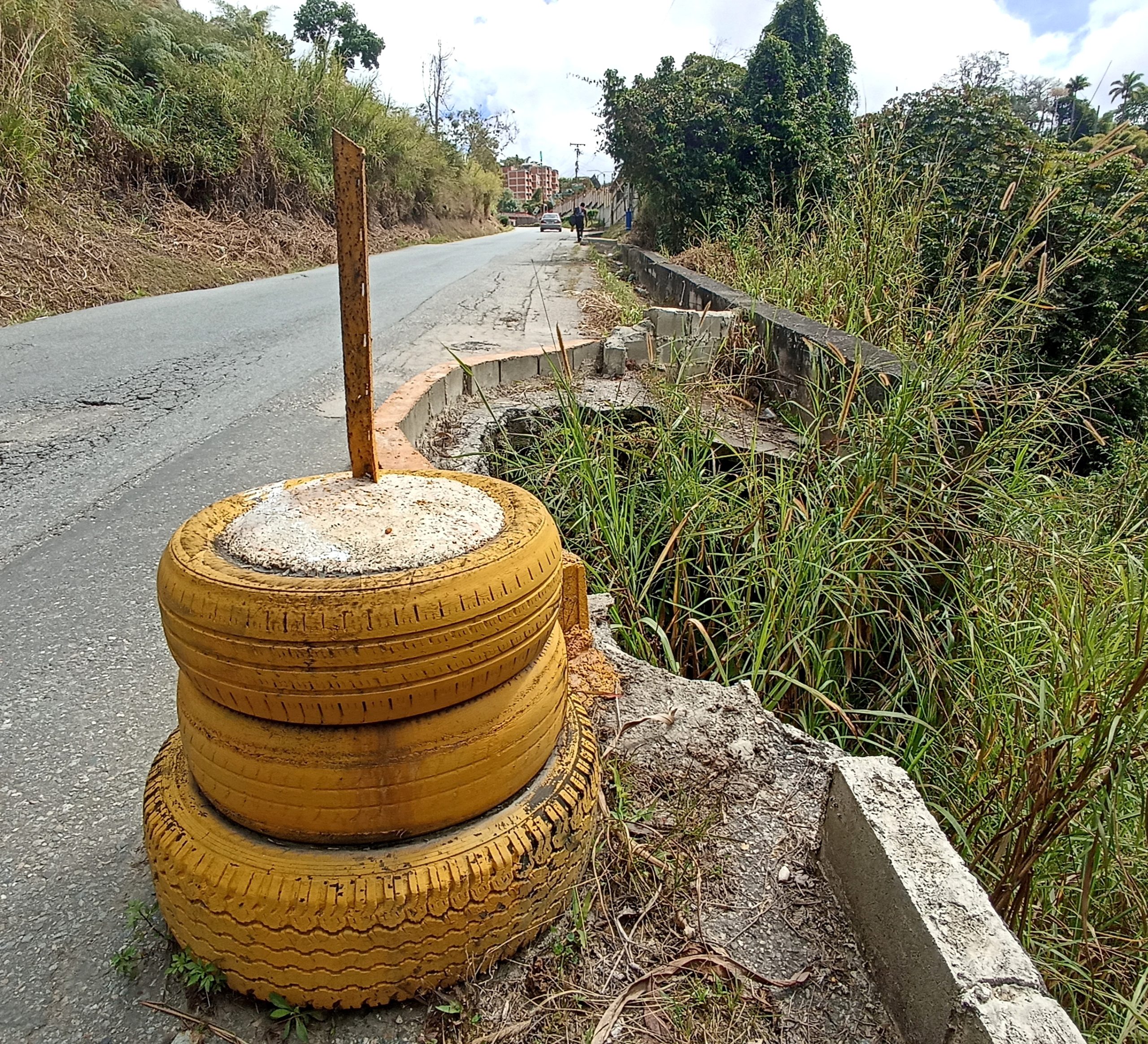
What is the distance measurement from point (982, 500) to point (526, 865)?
2555 millimetres

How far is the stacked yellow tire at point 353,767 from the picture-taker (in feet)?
3.38

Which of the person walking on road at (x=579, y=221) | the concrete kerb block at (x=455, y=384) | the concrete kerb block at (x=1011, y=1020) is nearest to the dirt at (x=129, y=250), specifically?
the concrete kerb block at (x=455, y=384)

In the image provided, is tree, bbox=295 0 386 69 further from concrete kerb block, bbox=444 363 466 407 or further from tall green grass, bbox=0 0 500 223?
concrete kerb block, bbox=444 363 466 407

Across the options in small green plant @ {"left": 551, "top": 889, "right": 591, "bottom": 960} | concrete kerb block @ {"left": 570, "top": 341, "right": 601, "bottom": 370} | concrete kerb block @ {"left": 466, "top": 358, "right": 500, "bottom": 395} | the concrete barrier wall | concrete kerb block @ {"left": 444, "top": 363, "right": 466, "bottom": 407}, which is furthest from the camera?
concrete kerb block @ {"left": 570, "top": 341, "right": 601, "bottom": 370}

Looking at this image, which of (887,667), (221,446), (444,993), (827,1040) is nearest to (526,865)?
(444,993)

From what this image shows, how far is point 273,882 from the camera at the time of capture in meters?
1.11

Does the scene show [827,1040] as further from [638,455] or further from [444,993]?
[638,455]

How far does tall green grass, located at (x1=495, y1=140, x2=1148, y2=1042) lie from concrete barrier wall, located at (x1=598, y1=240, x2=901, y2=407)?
0.41 feet

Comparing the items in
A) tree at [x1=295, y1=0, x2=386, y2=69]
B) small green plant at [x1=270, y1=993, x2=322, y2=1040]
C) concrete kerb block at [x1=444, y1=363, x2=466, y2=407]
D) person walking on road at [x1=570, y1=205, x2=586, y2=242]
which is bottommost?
small green plant at [x1=270, y1=993, x2=322, y2=1040]

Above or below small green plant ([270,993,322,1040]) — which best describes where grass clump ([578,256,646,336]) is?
above

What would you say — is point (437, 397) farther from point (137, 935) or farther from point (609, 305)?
point (609, 305)

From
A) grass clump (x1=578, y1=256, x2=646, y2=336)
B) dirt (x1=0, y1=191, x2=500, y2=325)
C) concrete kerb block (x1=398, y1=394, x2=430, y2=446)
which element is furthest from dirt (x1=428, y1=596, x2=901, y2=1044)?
dirt (x1=0, y1=191, x2=500, y2=325)

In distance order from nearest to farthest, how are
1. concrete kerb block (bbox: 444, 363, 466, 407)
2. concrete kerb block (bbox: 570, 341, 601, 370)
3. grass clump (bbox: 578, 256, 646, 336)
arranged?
concrete kerb block (bbox: 444, 363, 466, 407)
concrete kerb block (bbox: 570, 341, 601, 370)
grass clump (bbox: 578, 256, 646, 336)

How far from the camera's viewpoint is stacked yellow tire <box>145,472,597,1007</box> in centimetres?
103
